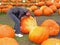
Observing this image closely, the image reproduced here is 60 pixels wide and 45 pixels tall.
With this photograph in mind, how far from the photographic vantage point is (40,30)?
3.59 m

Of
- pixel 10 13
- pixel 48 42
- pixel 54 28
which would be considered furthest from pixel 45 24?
pixel 48 42

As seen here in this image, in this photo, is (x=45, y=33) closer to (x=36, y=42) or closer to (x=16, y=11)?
(x=36, y=42)

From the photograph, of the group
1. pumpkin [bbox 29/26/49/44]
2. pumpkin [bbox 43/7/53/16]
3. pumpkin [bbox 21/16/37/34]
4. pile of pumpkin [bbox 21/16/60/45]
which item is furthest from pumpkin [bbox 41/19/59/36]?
pumpkin [bbox 43/7/53/16]

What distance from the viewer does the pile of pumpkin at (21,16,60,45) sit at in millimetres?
3578

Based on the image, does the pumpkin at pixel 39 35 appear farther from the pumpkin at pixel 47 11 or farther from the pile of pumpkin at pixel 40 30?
the pumpkin at pixel 47 11

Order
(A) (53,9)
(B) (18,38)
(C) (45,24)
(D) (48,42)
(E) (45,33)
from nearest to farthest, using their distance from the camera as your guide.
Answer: (D) (48,42)
(E) (45,33)
(B) (18,38)
(C) (45,24)
(A) (53,9)

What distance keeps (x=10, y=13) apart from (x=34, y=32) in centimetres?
91

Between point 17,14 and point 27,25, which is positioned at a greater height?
point 17,14

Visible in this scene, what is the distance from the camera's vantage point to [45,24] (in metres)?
4.20

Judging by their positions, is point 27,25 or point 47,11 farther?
point 47,11

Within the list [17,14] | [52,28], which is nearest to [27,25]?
[17,14]

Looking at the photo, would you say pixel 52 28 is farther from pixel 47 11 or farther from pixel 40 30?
pixel 47 11

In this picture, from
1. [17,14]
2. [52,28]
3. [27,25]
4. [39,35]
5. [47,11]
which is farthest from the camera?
[47,11]

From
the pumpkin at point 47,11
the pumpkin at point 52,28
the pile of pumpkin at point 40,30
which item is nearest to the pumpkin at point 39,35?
the pile of pumpkin at point 40,30
